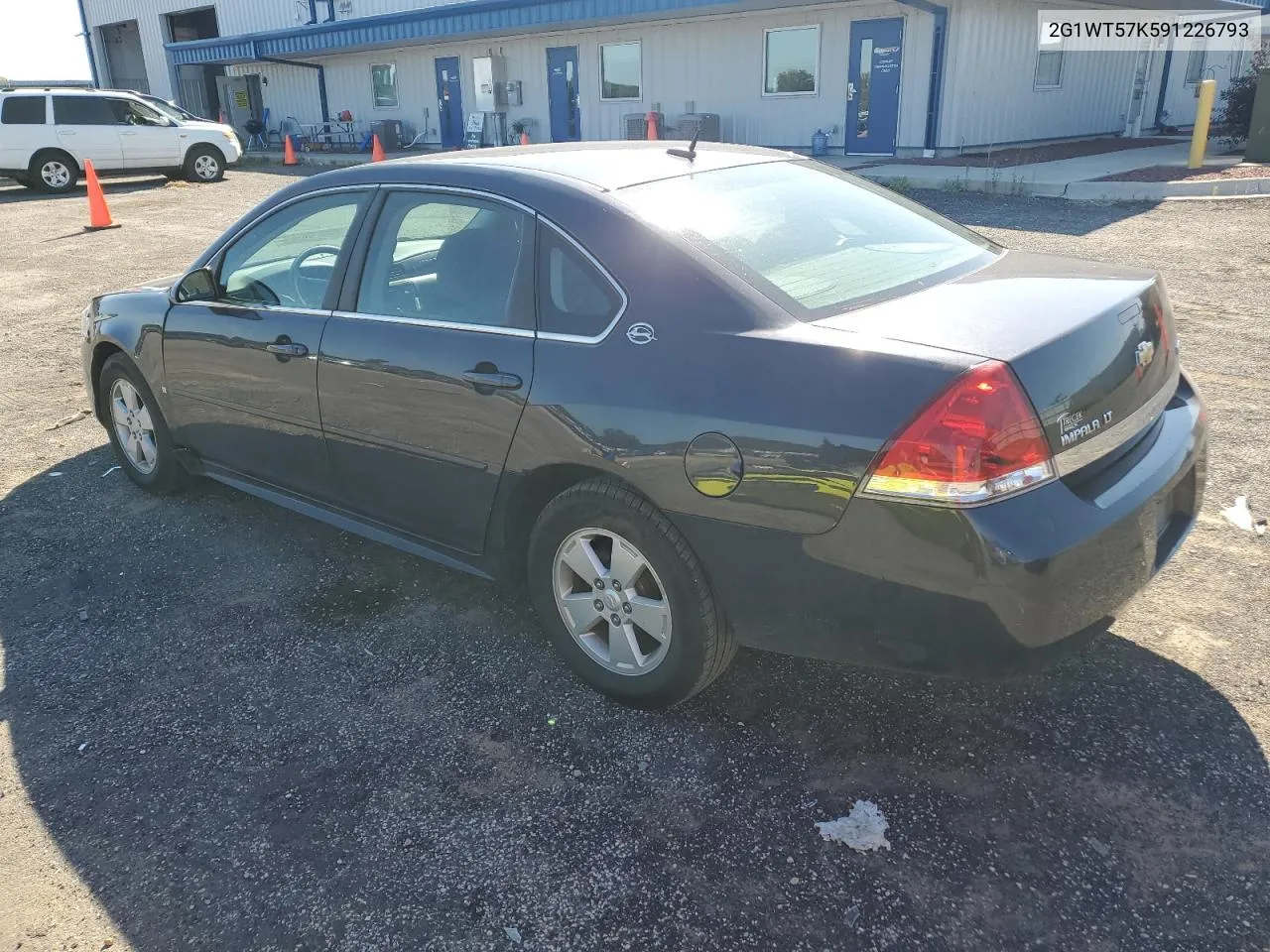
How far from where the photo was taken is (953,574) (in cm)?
242

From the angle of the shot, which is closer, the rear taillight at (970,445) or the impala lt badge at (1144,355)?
the rear taillight at (970,445)

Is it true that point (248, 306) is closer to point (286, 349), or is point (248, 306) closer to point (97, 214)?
point (286, 349)

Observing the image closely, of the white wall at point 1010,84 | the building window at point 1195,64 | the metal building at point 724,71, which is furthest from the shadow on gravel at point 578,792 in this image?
the building window at point 1195,64

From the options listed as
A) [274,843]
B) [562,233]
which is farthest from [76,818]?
[562,233]

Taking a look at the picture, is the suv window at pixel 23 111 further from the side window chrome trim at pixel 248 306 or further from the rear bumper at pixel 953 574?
the rear bumper at pixel 953 574

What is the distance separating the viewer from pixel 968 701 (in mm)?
3158

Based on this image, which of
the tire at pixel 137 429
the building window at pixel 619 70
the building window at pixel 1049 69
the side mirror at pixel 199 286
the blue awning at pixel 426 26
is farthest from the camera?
the building window at pixel 619 70

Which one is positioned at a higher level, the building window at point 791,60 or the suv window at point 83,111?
the building window at point 791,60

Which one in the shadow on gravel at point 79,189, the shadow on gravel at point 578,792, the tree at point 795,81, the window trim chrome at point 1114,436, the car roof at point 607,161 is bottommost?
the shadow on gravel at point 578,792

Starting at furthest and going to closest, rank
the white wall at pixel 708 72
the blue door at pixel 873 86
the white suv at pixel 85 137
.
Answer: the white suv at pixel 85 137 < the white wall at pixel 708 72 < the blue door at pixel 873 86

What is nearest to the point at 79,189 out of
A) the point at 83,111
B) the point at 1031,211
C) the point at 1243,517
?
the point at 83,111

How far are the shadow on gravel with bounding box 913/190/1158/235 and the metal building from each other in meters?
4.64

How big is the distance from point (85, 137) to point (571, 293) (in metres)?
20.1

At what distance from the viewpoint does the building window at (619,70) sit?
22.1m
